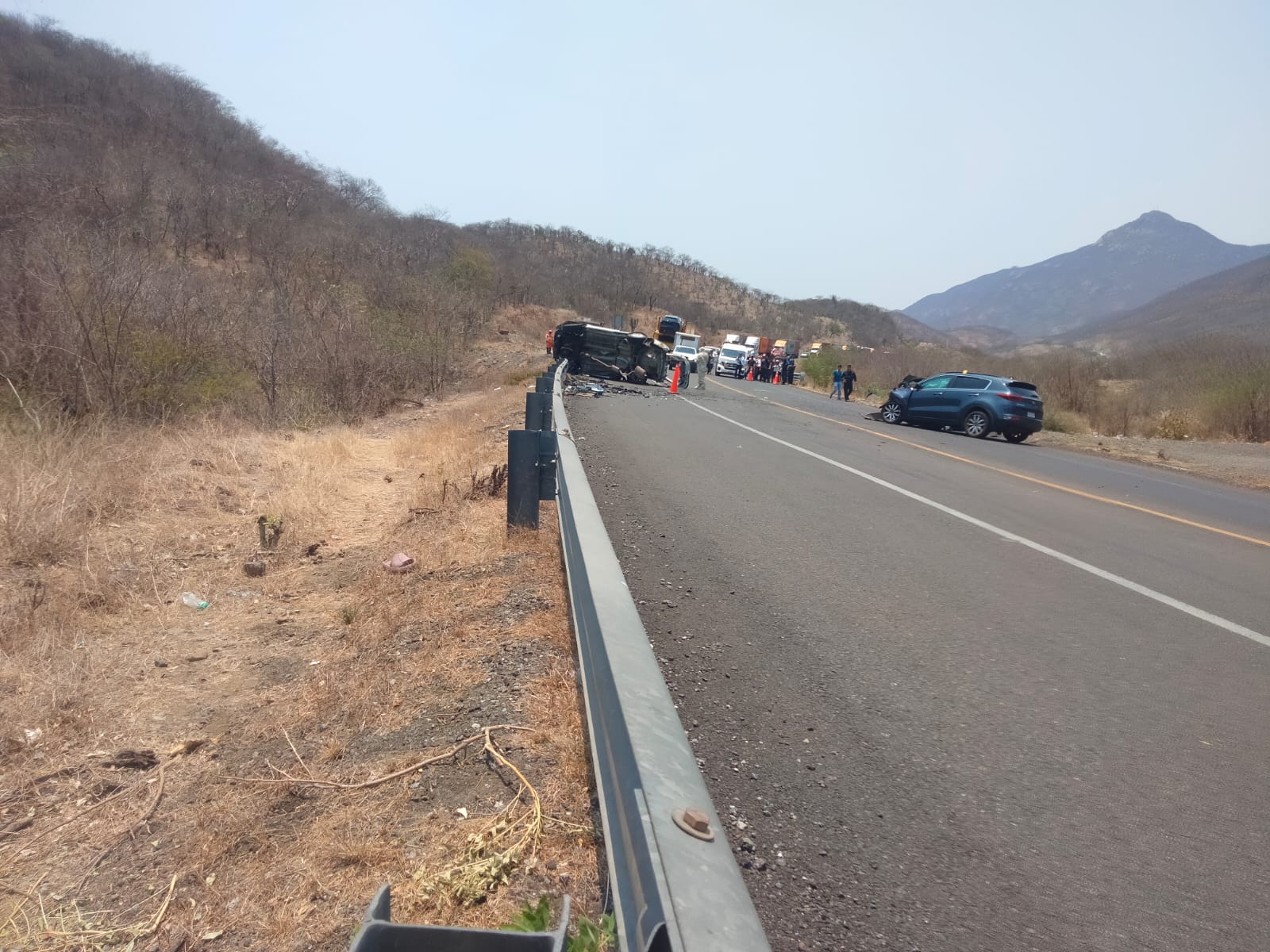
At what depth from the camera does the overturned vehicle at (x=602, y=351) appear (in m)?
29.8

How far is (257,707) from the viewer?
4.91 meters

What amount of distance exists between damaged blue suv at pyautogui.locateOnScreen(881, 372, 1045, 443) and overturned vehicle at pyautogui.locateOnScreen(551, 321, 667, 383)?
396 inches

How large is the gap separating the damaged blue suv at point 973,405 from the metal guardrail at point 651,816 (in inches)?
804

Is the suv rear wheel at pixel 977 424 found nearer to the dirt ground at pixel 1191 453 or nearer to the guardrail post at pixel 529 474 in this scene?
the dirt ground at pixel 1191 453

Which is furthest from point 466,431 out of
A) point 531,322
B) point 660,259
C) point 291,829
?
point 660,259

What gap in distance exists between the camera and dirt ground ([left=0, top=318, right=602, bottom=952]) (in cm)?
276

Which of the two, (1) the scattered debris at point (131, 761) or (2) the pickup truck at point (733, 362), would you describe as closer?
(1) the scattered debris at point (131, 761)

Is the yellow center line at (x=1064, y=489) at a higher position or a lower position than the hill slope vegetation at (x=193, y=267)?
lower

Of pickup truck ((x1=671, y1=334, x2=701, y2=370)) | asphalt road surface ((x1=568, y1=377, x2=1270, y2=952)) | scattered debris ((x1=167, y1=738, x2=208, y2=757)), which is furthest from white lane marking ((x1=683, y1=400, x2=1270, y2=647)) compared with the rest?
pickup truck ((x1=671, y1=334, x2=701, y2=370))

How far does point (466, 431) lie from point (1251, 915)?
1346 cm

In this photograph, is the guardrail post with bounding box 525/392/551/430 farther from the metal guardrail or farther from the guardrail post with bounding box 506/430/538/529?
the metal guardrail

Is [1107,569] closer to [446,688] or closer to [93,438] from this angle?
[446,688]

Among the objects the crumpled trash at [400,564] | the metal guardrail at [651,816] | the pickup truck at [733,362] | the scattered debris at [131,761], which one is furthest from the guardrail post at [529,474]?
the pickup truck at [733,362]

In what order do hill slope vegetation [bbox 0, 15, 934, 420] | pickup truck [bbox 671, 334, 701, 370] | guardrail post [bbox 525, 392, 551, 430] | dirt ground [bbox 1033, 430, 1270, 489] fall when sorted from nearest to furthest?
1. guardrail post [bbox 525, 392, 551, 430]
2. hill slope vegetation [bbox 0, 15, 934, 420]
3. dirt ground [bbox 1033, 430, 1270, 489]
4. pickup truck [bbox 671, 334, 701, 370]
